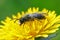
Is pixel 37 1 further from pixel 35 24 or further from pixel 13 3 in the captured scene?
pixel 35 24

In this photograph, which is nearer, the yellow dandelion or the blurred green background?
the yellow dandelion

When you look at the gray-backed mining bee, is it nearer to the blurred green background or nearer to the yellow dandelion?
the yellow dandelion

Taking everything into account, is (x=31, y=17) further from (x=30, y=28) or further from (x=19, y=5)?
(x=19, y=5)

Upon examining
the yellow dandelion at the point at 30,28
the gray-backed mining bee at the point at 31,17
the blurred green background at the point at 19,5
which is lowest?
the yellow dandelion at the point at 30,28

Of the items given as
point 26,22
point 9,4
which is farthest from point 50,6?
point 26,22

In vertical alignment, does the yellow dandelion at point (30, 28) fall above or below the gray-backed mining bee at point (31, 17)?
below

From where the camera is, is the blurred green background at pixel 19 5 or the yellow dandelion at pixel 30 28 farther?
the blurred green background at pixel 19 5

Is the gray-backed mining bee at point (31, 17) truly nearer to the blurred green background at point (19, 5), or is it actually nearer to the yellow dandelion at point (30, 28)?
the yellow dandelion at point (30, 28)

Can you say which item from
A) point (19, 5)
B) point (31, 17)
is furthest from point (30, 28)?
point (19, 5)

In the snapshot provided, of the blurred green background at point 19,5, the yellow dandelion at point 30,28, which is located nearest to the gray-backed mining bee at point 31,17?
the yellow dandelion at point 30,28

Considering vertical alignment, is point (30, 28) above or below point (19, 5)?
below

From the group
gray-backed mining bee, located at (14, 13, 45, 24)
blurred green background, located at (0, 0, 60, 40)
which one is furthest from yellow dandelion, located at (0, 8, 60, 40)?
blurred green background, located at (0, 0, 60, 40)
